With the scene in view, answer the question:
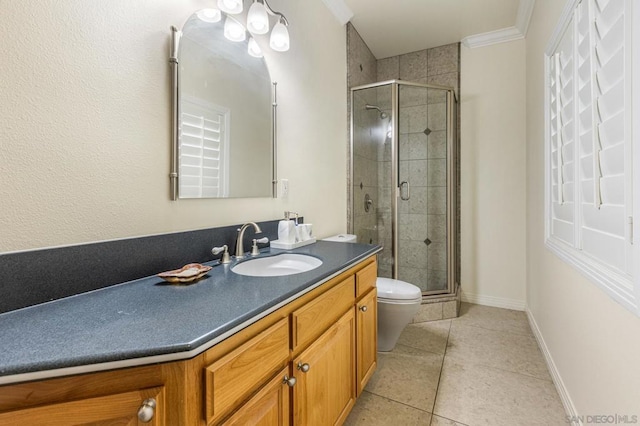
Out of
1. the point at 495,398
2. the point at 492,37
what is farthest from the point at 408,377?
the point at 492,37

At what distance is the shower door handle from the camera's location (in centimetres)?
286

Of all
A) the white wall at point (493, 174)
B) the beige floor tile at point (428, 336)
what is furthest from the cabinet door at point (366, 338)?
the white wall at point (493, 174)

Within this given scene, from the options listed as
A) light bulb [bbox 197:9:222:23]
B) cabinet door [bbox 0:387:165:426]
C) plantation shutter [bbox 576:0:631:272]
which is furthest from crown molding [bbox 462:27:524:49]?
cabinet door [bbox 0:387:165:426]

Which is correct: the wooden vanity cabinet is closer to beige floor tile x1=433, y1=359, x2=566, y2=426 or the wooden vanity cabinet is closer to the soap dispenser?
the soap dispenser

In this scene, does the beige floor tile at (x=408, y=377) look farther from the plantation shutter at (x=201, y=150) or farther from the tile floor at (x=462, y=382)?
the plantation shutter at (x=201, y=150)

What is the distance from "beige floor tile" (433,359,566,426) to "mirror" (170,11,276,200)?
1.49 meters

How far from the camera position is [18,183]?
0.79 metres

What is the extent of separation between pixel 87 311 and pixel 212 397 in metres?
0.40

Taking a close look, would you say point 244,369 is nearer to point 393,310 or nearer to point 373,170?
point 393,310

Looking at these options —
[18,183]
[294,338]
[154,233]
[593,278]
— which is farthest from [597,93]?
[18,183]

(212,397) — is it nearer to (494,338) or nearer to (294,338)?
(294,338)

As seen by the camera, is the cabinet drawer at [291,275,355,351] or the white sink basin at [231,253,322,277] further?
the white sink basin at [231,253,322,277]

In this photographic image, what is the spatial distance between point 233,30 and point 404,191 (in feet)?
6.53

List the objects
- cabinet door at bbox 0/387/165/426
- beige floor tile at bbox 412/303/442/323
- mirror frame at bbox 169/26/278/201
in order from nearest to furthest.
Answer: cabinet door at bbox 0/387/165/426 → mirror frame at bbox 169/26/278/201 → beige floor tile at bbox 412/303/442/323
